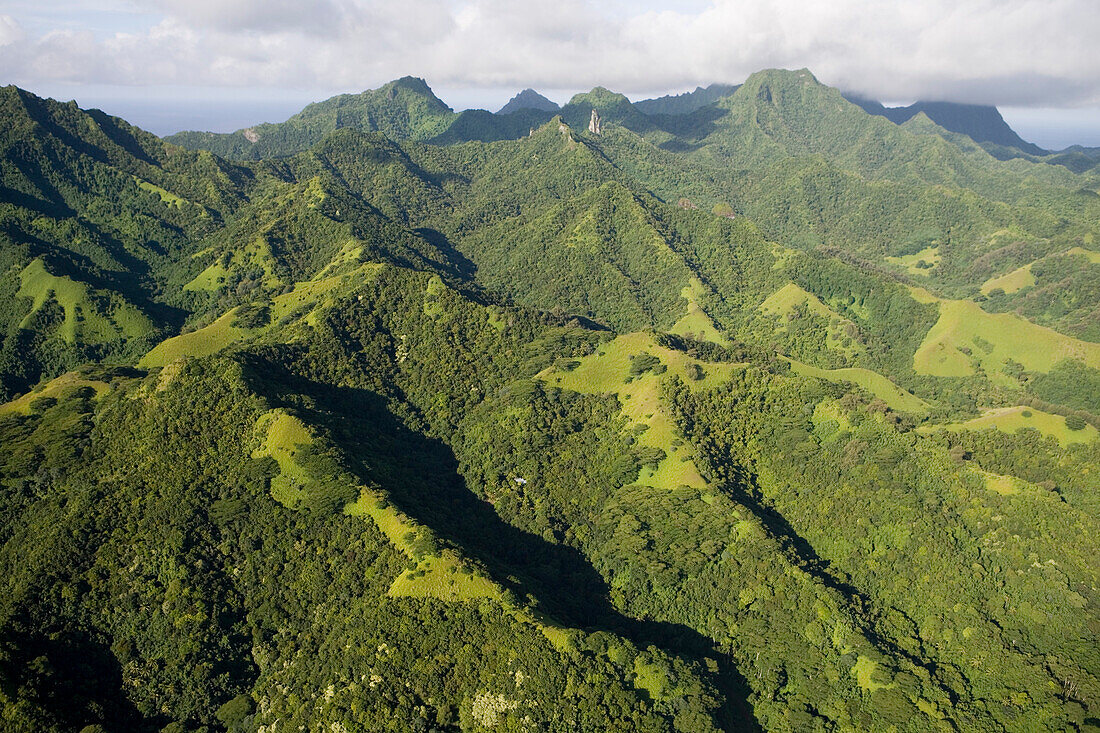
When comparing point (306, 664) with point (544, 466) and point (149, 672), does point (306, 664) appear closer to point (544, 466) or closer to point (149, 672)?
point (149, 672)

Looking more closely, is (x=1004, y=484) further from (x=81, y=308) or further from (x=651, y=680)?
(x=81, y=308)

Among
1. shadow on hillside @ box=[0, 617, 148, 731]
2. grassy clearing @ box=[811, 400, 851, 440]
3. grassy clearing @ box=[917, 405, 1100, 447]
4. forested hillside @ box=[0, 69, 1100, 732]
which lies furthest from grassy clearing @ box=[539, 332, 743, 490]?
shadow on hillside @ box=[0, 617, 148, 731]

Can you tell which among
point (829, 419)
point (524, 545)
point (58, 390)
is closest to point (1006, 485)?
point (829, 419)

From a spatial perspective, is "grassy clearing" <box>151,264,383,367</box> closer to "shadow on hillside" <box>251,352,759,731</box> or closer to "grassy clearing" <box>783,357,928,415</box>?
"shadow on hillside" <box>251,352,759,731</box>

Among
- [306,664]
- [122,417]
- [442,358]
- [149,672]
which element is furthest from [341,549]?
[442,358]

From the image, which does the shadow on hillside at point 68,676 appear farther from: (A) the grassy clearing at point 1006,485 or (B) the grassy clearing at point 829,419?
(A) the grassy clearing at point 1006,485
